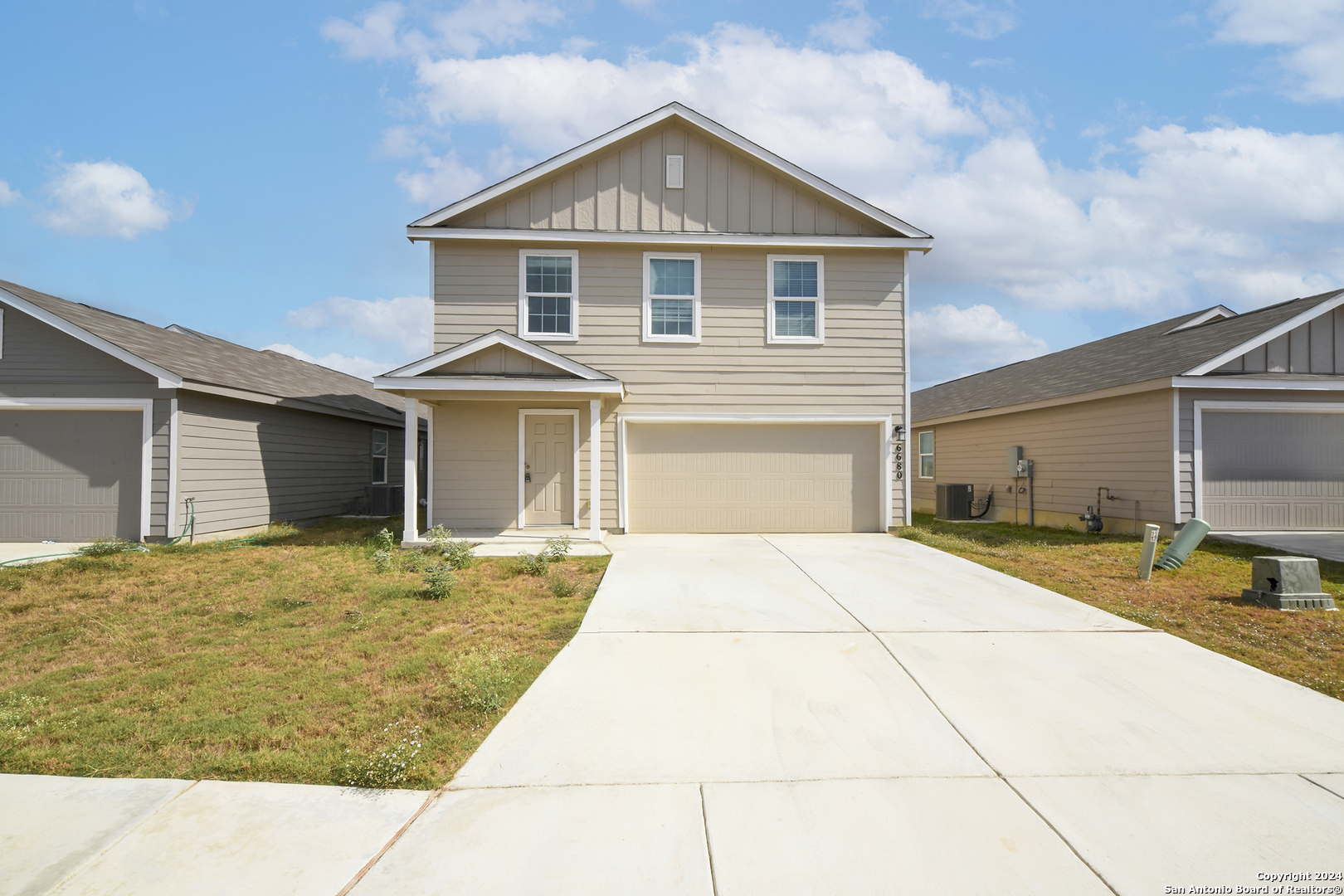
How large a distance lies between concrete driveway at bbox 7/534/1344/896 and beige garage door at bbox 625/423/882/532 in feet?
23.7

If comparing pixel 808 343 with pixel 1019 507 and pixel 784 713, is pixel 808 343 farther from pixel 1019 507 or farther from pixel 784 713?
pixel 784 713

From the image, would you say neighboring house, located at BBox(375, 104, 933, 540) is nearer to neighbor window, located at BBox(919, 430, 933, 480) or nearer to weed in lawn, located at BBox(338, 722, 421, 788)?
weed in lawn, located at BBox(338, 722, 421, 788)

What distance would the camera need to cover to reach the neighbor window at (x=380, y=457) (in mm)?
19062

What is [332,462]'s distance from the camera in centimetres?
1686

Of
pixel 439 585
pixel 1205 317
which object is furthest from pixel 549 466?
pixel 1205 317

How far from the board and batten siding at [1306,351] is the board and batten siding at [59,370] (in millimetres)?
19227

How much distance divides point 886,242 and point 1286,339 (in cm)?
743

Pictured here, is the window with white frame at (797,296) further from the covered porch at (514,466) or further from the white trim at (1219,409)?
the white trim at (1219,409)

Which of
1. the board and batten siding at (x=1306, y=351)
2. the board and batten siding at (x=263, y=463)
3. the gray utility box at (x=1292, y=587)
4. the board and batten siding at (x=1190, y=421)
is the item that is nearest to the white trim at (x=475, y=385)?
the board and batten siding at (x=263, y=463)

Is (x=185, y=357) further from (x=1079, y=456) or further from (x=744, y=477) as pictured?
(x=1079, y=456)

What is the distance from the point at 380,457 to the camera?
19281 millimetres

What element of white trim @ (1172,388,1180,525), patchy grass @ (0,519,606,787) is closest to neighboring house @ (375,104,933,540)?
patchy grass @ (0,519,606,787)

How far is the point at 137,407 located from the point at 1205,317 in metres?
22.8

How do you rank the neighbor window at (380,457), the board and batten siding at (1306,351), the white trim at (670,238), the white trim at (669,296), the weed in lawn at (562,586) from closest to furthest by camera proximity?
the weed in lawn at (562,586) < the board and batten siding at (1306,351) < the white trim at (670,238) < the white trim at (669,296) < the neighbor window at (380,457)
